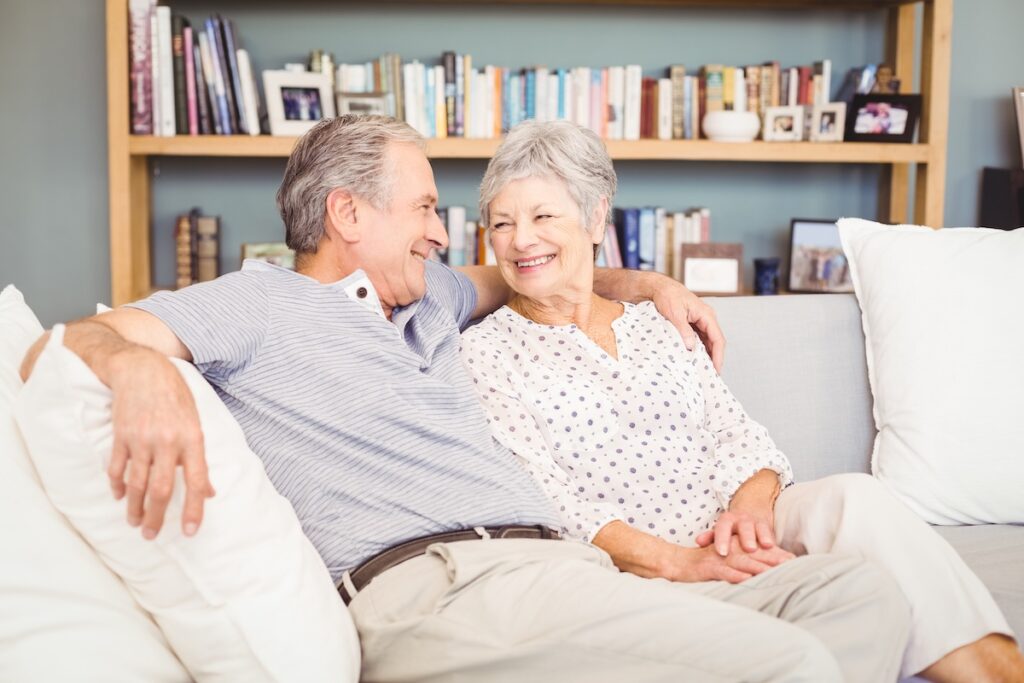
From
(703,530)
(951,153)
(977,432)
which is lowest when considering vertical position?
(703,530)

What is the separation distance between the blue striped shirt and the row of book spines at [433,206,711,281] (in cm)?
164

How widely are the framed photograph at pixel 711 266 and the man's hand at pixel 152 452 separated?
2345 millimetres

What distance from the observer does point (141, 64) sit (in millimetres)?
2928

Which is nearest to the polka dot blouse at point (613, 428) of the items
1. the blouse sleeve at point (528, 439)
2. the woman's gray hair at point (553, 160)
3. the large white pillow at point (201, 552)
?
the blouse sleeve at point (528, 439)

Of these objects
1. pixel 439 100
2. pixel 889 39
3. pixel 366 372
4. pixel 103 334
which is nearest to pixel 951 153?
pixel 889 39

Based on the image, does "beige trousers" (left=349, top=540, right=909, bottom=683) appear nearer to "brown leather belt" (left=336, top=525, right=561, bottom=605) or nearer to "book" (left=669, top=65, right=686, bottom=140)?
"brown leather belt" (left=336, top=525, right=561, bottom=605)

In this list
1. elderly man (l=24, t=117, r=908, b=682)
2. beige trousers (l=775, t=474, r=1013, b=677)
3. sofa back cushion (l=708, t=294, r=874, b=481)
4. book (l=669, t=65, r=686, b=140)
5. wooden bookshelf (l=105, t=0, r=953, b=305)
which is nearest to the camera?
elderly man (l=24, t=117, r=908, b=682)

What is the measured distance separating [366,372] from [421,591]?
35 centimetres

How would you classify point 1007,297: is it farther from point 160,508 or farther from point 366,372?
point 160,508

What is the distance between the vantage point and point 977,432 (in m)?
1.83

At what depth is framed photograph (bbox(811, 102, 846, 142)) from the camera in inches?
125

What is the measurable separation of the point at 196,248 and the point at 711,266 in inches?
62.7

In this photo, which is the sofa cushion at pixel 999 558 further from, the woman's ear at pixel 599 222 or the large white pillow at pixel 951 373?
the woman's ear at pixel 599 222

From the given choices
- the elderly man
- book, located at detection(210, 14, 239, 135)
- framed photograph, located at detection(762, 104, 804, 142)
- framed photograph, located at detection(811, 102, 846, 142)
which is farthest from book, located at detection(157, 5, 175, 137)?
framed photograph, located at detection(811, 102, 846, 142)
